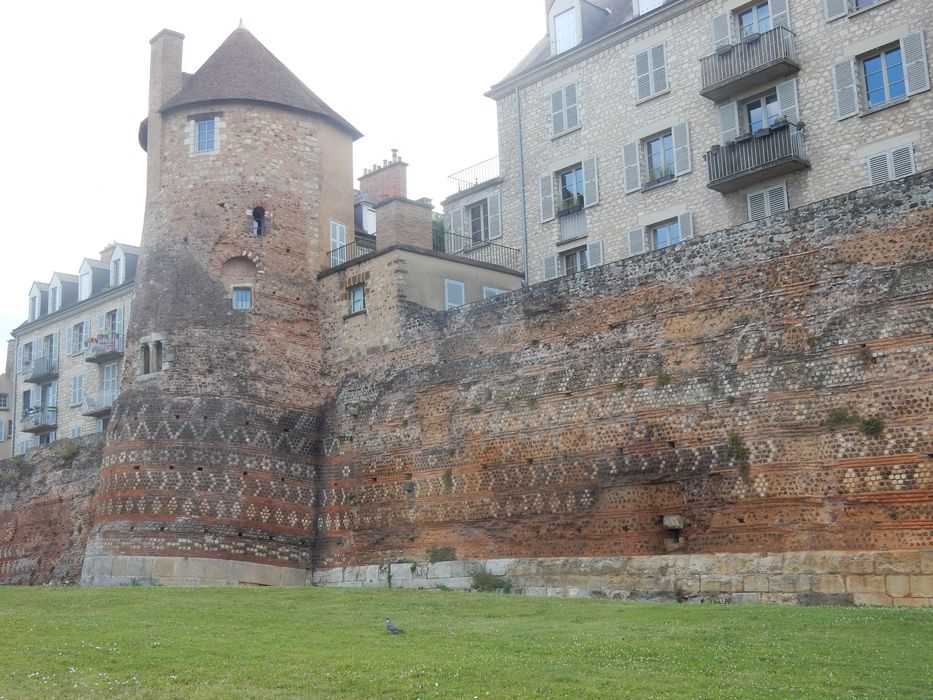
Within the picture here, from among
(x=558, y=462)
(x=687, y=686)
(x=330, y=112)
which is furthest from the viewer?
(x=330, y=112)

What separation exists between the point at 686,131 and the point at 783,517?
42.9 feet

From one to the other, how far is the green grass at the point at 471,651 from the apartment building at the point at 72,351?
25235 mm

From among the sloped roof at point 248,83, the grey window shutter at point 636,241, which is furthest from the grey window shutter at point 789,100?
the sloped roof at point 248,83

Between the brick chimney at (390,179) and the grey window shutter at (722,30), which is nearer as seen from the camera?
the grey window shutter at (722,30)

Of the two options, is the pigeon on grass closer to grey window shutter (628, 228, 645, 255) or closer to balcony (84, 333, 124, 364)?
grey window shutter (628, 228, 645, 255)

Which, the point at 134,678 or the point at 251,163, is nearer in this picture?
the point at 134,678

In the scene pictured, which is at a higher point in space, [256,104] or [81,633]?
[256,104]

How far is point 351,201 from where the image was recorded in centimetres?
3234

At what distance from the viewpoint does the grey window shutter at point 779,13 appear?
2848cm

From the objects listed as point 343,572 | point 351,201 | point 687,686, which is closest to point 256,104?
point 351,201

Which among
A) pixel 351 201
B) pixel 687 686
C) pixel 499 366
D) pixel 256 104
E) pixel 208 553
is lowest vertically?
pixel 687 686

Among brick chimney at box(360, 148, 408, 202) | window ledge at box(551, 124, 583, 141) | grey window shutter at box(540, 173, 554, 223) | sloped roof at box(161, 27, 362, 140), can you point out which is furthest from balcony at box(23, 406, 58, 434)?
window ledge at box(551, 124, 583, 141)

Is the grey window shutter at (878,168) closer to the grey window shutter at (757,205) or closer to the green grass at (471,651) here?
the grey window shutter at (757,205)

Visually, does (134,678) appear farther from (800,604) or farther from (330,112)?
(330,112)
